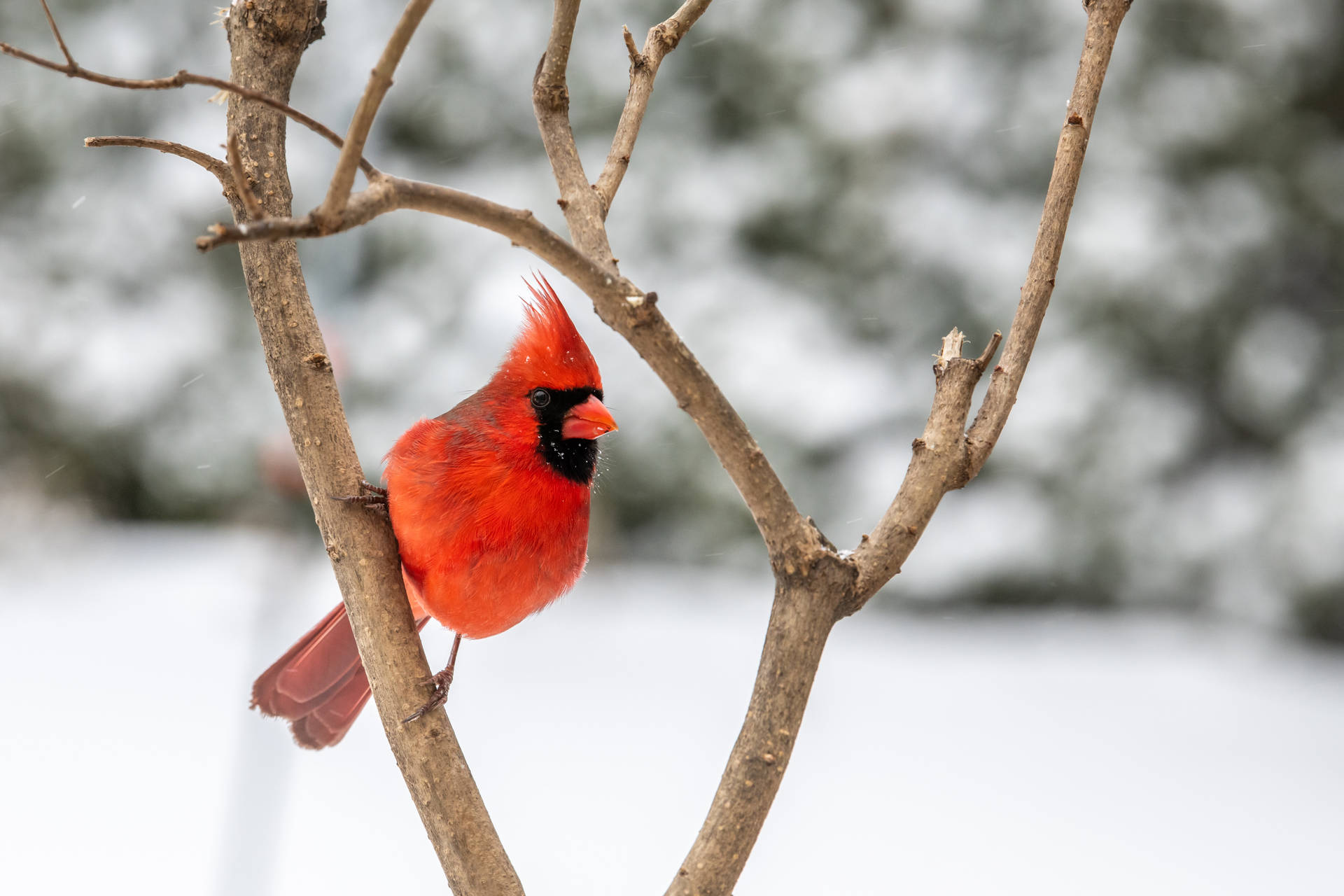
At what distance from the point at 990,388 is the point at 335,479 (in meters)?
0.53

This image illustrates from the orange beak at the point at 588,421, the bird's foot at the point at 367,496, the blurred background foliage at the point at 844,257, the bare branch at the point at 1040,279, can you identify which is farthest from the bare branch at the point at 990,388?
the blurred background foliage at the point at 844,257

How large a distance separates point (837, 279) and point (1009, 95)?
0.61 m

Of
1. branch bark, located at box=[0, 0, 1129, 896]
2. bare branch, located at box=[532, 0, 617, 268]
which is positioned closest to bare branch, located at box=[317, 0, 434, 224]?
branch bark, located at box=[0, 0, 1129, 896]

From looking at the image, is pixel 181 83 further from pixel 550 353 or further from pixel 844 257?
pixel 844 257

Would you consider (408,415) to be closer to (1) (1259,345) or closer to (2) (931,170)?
(2) (931,170)

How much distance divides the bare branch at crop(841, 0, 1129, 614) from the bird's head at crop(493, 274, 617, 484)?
251mm

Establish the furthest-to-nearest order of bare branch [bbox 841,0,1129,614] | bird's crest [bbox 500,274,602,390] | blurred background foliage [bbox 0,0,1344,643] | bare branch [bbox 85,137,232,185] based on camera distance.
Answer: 1. blurred background foliage [bbox 0,0,1344,643]
2. bird's crest [bbox 500,274,602,390]
3. bare branch [bbox 841,0,1129,614]
4. bare branch [bbox 85,137,232,185]

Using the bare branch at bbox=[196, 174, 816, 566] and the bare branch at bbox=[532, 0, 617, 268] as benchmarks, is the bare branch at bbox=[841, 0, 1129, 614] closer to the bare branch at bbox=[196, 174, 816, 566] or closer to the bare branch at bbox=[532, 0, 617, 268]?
the bare branch at bbox=[196, 174, 816, 566]

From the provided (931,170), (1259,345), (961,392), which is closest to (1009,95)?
(931,170)

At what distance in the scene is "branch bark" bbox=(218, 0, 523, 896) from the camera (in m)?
0.80

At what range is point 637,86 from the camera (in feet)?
3.04

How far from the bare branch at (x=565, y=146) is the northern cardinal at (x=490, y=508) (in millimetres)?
75

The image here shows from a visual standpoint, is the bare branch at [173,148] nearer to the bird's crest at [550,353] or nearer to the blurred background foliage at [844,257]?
the bird's crest at [550,353]

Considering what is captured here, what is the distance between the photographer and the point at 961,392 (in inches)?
33.1
